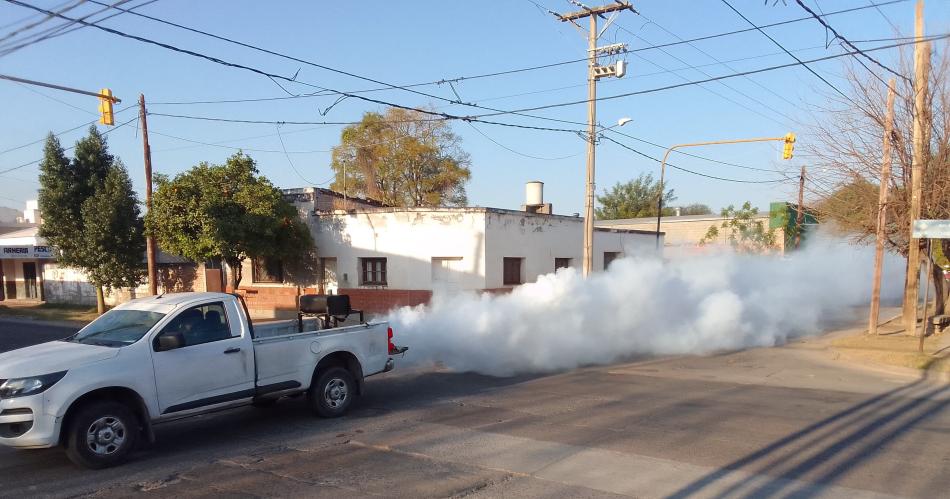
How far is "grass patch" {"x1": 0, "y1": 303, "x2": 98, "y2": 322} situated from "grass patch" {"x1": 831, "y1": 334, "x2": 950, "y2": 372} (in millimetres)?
25645

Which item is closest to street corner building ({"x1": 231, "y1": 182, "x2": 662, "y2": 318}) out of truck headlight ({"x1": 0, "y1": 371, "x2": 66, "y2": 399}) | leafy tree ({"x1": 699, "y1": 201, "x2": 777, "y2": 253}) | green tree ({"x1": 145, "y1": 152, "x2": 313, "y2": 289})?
green tree ({"x1": 145, "y1": 152, "x2": 313, "y2": 289})

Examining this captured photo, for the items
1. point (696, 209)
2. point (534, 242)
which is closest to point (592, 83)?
point (534, 242)

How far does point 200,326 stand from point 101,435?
153 centimetres

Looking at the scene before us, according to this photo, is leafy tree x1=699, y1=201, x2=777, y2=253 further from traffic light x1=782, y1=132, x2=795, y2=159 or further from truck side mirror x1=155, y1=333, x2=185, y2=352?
truck side mirror x1=155, y1=333, x2=185, y2=352

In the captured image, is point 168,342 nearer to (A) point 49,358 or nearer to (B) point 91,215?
(A) point 49,358

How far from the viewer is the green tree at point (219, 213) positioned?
64.5ft

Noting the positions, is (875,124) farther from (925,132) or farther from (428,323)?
(428,323)

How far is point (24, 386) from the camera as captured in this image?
601cm

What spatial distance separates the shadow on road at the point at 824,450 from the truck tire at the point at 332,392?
15.6 ft

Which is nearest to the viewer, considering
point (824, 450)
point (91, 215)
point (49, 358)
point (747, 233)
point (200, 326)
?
point (49, 358)

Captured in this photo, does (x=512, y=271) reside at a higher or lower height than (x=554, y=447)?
higher

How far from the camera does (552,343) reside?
12672 millimetres

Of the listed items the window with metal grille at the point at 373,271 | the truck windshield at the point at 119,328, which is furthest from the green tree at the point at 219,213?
the truck windshield at the point at 119,328

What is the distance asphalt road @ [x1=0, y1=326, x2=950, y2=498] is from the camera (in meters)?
5.71
